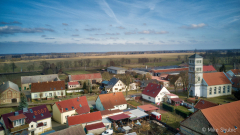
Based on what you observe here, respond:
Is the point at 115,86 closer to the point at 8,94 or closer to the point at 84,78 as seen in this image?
the point at 84,78

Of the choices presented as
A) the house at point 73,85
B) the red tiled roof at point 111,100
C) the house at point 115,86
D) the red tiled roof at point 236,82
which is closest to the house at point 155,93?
the red tiled roof at point 111,100

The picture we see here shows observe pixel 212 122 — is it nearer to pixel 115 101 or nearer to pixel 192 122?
pixel 192 122

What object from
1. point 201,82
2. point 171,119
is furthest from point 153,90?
point 201,82

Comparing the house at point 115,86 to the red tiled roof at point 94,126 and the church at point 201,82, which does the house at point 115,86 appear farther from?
the red tiled roof at point 94,126

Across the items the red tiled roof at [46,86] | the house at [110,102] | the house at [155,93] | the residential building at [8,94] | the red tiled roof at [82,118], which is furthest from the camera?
the red tiled roof at [46,86]

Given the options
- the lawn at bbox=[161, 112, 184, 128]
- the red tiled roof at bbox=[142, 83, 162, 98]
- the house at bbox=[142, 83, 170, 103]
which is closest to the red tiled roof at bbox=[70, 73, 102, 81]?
the red tiled roof at bbox=[142, 83, 162, 98]
